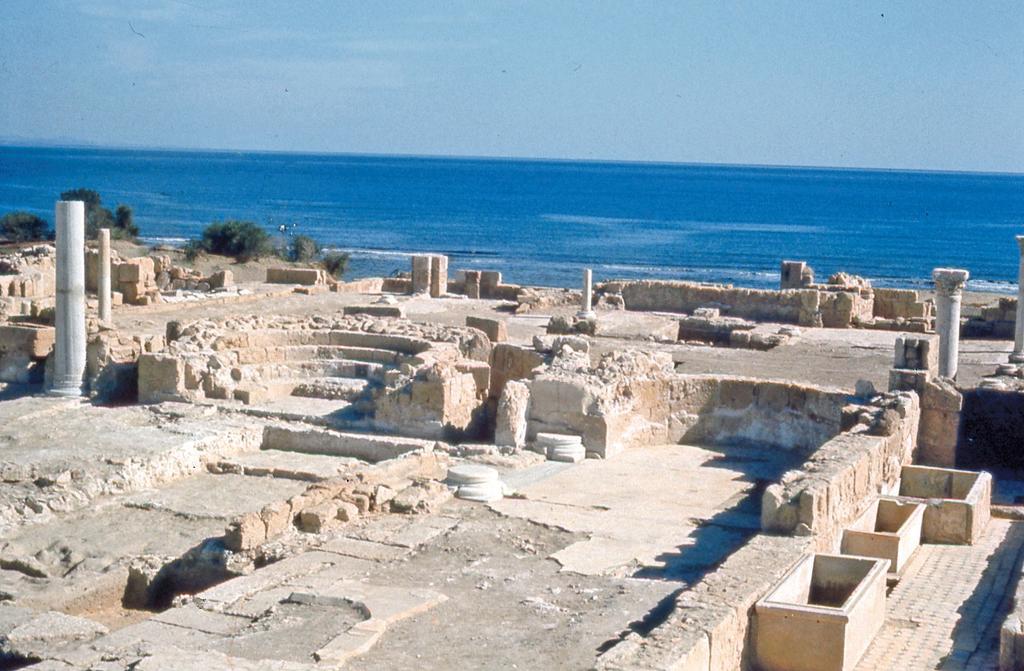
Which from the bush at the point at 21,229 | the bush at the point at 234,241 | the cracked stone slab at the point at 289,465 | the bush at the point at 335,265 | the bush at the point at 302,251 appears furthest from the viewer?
the bush at the point at 302,251

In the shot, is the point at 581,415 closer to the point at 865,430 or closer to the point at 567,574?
the point at 865,430

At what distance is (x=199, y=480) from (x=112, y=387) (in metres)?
4.97

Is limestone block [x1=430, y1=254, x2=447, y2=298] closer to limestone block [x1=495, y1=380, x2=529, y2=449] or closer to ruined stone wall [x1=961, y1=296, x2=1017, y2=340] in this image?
ruined stone wall [x1=961, y1=296, x2=1017, y2=340]

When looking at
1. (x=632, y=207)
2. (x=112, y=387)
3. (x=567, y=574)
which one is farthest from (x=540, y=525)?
(x=632, y=207)

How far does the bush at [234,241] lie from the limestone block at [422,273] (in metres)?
21.3

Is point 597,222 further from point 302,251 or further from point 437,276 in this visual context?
point 437,276

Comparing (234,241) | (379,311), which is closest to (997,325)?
(379,311)

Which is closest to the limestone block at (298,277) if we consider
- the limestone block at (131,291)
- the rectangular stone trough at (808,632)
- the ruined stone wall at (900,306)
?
the limestone block at (131,291)

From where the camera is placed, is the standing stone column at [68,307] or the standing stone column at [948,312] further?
the standing stone column at [68,307]

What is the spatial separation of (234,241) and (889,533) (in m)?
41.9

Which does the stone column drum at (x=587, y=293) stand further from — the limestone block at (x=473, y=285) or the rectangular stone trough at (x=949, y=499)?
the rectangular stone trough at (x=949, y=499)

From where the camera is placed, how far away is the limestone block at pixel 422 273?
31.9 meters

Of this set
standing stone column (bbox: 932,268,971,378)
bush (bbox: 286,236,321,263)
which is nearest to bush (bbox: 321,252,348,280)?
bush (bbox: 286,236,321,263)

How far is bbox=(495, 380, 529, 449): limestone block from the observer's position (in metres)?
17.2
